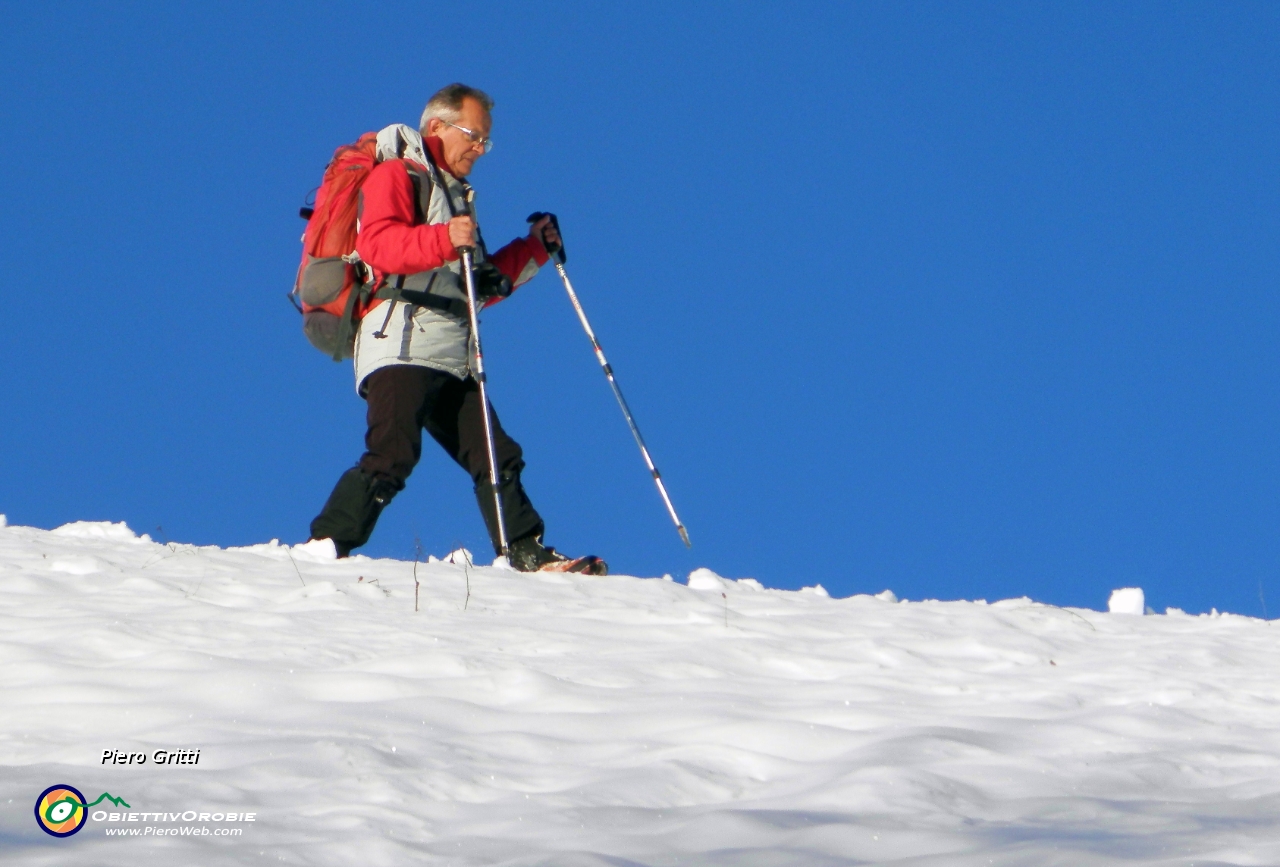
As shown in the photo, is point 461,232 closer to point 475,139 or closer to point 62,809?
point 475,139

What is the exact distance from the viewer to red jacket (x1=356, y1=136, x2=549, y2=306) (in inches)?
262

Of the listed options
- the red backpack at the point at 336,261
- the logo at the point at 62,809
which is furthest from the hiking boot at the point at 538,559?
the logo at the point at 62,809

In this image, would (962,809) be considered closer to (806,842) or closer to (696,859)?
(806,842)

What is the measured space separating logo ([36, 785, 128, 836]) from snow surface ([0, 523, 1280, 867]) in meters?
0.03

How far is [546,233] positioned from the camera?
8.10 meters

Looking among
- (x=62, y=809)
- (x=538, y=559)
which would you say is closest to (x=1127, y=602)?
(x=538, y=559)

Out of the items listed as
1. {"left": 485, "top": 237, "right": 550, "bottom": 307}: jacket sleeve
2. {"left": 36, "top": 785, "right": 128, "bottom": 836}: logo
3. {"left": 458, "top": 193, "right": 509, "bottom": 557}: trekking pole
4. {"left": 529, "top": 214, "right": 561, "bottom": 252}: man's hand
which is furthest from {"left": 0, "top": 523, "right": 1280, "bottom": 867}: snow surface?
{"left": 529, "top": 214, "right": 561, "bottom": 252}: man's hand

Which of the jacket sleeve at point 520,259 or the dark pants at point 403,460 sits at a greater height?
the jacket sleeve at point 520,259

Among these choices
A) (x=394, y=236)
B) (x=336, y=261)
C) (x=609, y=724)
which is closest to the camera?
(x=609, y=724)

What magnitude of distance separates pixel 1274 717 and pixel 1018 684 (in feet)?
2.54

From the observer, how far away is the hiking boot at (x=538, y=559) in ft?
22.6

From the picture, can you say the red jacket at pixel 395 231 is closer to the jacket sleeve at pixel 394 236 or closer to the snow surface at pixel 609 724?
the jacket sleeve at pixel 394 236

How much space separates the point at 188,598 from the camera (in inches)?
207

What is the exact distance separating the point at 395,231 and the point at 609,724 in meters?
3.58
